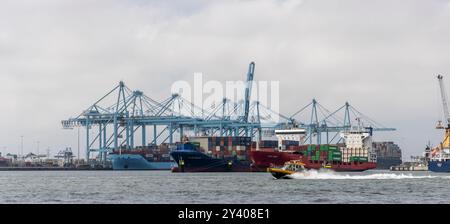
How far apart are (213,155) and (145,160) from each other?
95.6 feet

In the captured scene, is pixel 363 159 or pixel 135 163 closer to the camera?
pixel 363 159

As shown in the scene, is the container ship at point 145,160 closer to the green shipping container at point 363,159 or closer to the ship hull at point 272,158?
the green shipping container at point 363,159

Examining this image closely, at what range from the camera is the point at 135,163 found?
19562 centimetres

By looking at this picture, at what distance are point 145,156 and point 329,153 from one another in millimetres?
53475

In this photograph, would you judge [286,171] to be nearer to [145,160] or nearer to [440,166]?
[440,166]

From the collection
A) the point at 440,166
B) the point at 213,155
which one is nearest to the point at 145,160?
the point at 213,155

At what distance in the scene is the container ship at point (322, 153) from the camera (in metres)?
143

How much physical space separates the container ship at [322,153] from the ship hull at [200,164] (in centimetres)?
567

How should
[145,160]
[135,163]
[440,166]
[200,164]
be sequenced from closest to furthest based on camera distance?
[200,164] → [440,166] → [145,160] → [135,163]

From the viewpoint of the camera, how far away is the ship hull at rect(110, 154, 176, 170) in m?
193

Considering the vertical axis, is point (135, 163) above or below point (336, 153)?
below
